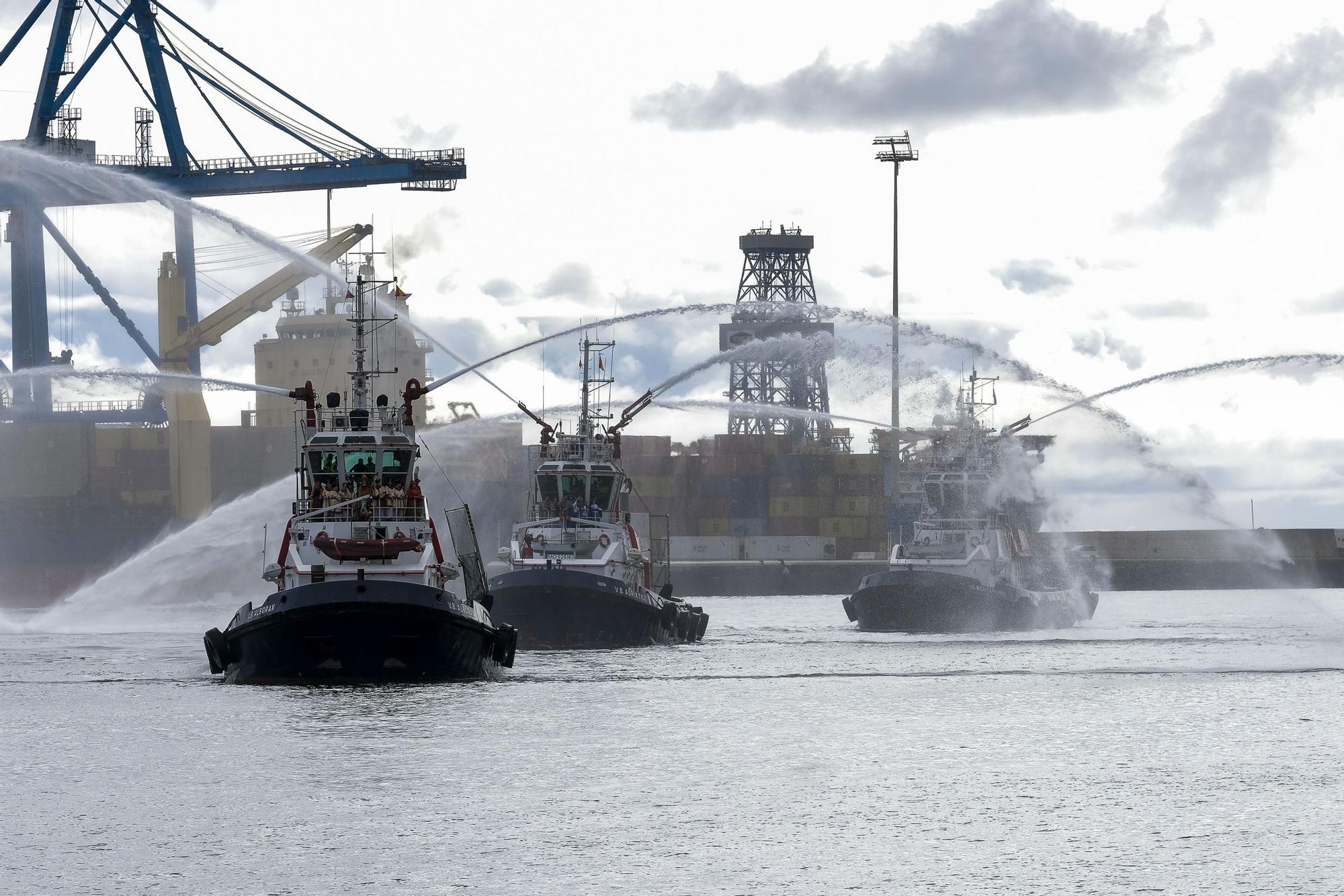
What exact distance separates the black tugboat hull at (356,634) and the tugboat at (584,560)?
42.7 feet

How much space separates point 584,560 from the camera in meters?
55.7

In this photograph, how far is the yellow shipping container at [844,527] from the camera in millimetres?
133125

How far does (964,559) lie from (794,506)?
64.8 meters

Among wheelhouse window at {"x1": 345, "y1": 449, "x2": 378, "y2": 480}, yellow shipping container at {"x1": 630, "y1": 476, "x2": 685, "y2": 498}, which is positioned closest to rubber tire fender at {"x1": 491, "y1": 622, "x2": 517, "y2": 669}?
wheelhouse window at {"x1": 345, "y1": 449, "x2": 378, "y2": 480}

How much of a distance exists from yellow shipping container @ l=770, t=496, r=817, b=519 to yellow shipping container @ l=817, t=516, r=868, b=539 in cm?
116

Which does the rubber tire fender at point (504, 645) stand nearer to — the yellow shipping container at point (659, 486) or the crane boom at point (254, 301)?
the crane boom at point (254, 301)

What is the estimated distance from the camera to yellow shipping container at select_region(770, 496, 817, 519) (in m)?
132

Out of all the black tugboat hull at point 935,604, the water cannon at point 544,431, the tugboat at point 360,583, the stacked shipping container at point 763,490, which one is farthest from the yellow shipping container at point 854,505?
A: the tugboat at point 360,583

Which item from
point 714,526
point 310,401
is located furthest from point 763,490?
point 310,401

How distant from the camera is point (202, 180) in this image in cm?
8244

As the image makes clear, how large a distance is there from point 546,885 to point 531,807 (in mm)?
5064

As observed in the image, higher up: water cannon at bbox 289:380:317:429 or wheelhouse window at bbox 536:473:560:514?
water cannon at bbox 289:380:317:429

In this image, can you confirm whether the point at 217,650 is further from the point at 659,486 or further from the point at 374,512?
the point at 659,486

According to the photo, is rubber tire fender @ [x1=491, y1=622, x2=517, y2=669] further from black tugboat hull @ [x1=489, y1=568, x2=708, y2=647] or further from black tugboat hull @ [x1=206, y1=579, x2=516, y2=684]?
black tugboat hull @ [x1=489, y1=568, x2=708, y2=647]
